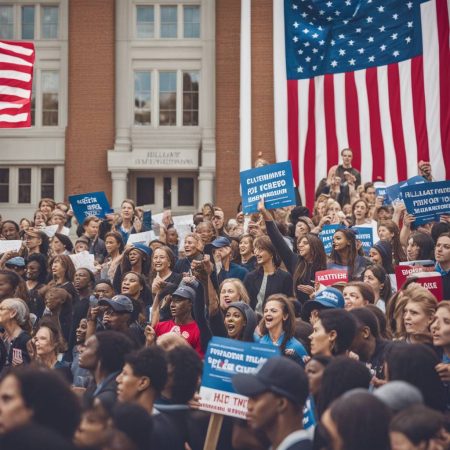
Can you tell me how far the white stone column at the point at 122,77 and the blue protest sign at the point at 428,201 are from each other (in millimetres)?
17810

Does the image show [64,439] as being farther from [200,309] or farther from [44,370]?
[200,309]

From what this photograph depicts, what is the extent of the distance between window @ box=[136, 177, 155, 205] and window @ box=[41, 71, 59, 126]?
9.77 feet

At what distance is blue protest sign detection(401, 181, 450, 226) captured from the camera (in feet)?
40.4

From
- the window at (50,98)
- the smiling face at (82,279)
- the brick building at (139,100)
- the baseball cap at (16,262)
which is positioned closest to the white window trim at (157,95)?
the brick building at (139,100)

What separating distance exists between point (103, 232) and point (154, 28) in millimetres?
15294

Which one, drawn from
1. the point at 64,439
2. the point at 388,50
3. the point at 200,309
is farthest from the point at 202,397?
the point at 388,50

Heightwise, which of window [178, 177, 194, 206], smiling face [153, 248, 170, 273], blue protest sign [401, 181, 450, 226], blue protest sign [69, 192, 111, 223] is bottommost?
smiling face [153, 248, 170, 273]

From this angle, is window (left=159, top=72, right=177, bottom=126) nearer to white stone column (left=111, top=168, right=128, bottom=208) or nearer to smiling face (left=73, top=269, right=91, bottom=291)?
white stone column (left=111, top=168, right=128, bottom=208)

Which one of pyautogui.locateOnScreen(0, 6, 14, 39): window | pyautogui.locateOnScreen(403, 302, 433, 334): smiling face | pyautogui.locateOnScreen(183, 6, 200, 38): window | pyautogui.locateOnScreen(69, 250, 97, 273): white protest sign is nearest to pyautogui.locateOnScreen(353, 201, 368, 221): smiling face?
pyautogui.locateOnScreen(69, 250, 97, 273): white protest sign

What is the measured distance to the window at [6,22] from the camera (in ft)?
98.4

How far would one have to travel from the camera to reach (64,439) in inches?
163

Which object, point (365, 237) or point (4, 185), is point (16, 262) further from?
point (4, 185)

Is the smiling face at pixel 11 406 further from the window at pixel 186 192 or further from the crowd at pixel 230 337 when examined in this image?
the window at pixel 186 192

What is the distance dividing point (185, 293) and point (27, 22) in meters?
22.5
